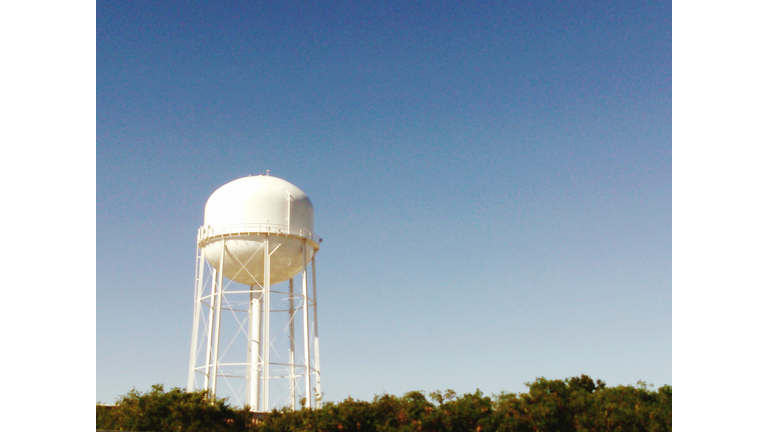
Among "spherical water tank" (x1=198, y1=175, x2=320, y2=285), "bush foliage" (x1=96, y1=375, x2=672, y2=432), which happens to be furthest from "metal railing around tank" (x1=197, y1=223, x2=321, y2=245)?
"bush foliage" (x1=96, y1=375, x2=672, y2=432)

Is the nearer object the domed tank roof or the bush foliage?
the bush foliage

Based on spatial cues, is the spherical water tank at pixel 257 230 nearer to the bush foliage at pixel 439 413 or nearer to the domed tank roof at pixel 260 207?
the domed tank roof at pixel 260 207

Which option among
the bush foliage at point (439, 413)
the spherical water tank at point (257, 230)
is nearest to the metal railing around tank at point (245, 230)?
the spherical water tank at point (257, 230)

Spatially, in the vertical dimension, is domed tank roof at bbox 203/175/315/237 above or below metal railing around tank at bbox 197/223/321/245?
above

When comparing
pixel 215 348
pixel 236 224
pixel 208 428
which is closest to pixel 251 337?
pixel 215 348

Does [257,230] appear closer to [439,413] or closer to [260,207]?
[260,207]

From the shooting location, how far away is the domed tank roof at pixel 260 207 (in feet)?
93.3

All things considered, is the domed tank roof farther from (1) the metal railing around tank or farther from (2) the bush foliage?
(2) the bush foliage

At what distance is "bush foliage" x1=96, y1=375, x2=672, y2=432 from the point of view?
16672 millimetres

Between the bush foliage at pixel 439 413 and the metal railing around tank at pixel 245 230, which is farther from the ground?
the metal railing around tank at pixel 245 230
